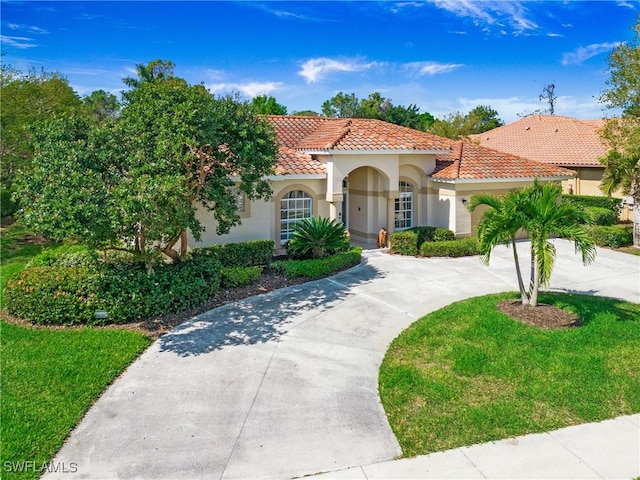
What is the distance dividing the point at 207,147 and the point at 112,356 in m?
5.98

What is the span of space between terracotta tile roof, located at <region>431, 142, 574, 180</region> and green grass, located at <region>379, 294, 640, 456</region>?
9844 mm

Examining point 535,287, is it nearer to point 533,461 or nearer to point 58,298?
point 533,461

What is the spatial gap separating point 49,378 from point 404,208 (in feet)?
54.7

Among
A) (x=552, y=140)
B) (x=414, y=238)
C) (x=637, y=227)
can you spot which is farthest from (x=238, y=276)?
(x=552, y=140)

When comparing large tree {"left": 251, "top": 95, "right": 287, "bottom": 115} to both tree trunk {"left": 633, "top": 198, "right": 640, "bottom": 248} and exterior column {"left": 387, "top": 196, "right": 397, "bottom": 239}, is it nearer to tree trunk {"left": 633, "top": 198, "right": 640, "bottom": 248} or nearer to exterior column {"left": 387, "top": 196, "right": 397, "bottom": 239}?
exterior column {"left": 387, "top": 196, "right": 397, "bottom": 239}

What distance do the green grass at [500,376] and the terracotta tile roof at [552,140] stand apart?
20722 mm

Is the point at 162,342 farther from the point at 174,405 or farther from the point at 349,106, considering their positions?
the point at 349,106

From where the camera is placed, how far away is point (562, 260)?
1884cm

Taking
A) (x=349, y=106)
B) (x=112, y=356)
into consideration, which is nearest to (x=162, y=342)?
(x=112, y=356)

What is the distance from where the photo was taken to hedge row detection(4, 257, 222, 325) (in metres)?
11.7

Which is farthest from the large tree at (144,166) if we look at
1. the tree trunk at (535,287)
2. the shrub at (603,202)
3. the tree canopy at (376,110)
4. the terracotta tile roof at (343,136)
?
the tree canopy at (376,110)

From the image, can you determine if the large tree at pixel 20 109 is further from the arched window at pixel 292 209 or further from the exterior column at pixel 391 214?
the exterior column at pixel 391 214

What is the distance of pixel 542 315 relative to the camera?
11945 millimetres

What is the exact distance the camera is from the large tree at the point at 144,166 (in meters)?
10.5
